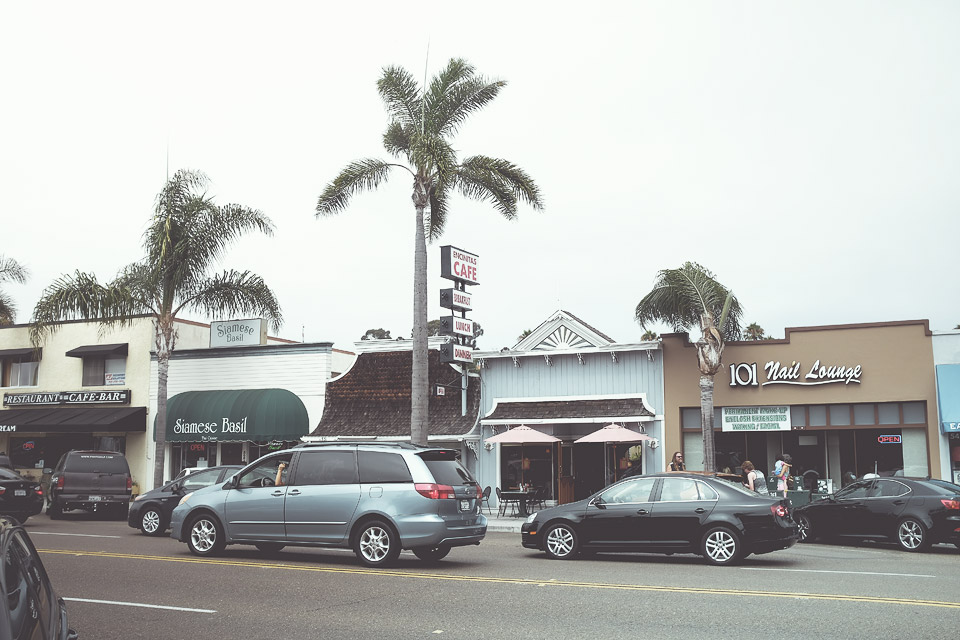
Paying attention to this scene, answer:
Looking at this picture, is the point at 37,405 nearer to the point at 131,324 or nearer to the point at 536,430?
the point at 131,324

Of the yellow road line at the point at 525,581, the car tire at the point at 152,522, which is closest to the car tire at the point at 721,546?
the yellow road line at the point at 525,581

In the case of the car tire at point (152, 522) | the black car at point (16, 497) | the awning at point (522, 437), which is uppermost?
the awning at point (522, 437)

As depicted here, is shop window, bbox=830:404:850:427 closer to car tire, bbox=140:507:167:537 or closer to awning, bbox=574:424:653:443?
awning, bbox=574:424:653:443

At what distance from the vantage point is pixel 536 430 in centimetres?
2742

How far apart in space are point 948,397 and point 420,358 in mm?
13621

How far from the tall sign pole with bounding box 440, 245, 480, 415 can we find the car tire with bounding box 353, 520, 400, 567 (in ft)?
46.7

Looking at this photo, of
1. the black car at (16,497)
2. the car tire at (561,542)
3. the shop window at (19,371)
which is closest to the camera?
the car tire at (561,542)

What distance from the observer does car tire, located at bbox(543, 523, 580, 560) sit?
48.5 ft

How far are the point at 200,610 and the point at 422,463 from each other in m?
4.47

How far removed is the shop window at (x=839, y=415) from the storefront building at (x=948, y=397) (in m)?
2.27

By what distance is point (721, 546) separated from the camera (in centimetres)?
1379

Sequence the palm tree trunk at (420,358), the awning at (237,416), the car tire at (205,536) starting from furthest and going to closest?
the awning at (237,416), the palm tree trunk at (420,358), the car tire at (205,536)

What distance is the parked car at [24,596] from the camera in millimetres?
3719

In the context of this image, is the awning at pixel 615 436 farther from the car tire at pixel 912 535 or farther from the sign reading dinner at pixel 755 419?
the car tire at pixel 912 535
